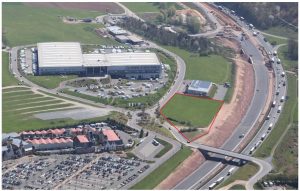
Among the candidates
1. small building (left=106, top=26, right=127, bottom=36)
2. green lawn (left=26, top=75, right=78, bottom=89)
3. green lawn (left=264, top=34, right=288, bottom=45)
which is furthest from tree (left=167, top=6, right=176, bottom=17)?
green lawn (left=26, top=75, right=78, bottom=89)

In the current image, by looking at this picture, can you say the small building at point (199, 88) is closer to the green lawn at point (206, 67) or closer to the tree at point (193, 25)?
the green lawn at point (206, 67)

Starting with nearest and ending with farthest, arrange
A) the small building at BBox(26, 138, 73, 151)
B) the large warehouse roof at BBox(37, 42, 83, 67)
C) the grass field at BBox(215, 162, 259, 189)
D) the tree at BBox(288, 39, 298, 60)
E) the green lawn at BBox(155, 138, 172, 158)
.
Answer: the grass field at BBox(215, 162, 259, 189) < the small building at BBox(26, 138, 73, 151) < the green lawn at BBox(155, 138, 172, 158) < the large warehouse roof at BBox(37, 42, 83, 67) < the tree at BBox(288, 39, 298, 60)

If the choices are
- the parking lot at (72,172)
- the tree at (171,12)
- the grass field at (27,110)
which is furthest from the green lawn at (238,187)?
the tree at (171,12)

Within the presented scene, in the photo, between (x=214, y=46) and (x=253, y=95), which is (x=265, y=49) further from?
(x=253, y=95)

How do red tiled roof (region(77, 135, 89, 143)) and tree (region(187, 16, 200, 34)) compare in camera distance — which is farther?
tree (region(187, 16, 200, 34))

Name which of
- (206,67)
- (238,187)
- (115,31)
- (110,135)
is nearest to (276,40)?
(206,67)

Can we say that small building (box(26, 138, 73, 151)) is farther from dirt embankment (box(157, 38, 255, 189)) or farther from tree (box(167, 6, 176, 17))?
tree (box(167, 6, 176, 17))
